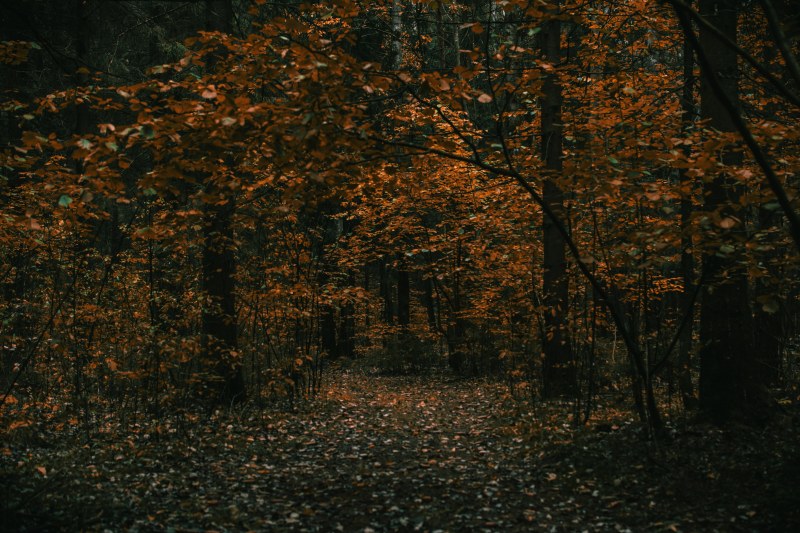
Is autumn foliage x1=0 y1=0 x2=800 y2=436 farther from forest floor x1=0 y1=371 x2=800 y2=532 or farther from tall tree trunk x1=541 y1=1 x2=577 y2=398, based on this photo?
forest floor x1=0 y1=371 x2=800 y2=532

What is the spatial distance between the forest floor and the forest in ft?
0.13

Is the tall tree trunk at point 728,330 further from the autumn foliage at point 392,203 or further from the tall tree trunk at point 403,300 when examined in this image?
the tall tree trunk at point 403,300

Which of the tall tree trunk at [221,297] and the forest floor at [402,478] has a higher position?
the tall tree trunk at [221,297]

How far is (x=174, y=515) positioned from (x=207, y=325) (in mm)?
4432

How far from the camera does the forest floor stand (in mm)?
4812

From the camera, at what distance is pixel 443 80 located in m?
4.24

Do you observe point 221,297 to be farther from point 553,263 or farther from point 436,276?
point 553,263

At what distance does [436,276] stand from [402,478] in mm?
3074

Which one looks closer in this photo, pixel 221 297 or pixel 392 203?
pixel 221 297

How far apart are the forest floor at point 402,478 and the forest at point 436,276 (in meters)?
0.04

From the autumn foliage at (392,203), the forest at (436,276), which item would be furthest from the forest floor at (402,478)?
the autumn foliage at (392,203)

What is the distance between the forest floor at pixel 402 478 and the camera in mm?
4812

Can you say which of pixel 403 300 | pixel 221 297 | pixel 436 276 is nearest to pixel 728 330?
pixel 436 276

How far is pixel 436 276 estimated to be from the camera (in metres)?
8.29
